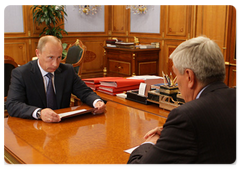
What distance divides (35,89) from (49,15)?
4862 millimetres

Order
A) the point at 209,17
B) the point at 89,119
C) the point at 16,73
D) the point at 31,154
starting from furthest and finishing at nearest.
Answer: the point at 209,17, the point at 16,73, the point at 89,119, the point at 31,154

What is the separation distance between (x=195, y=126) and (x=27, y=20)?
21.5ft

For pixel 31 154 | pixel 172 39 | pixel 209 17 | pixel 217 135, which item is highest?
pixel 209 17

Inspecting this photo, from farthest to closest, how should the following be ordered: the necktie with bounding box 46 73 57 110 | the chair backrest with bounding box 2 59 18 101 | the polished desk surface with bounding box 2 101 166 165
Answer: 1. the chair backrest with bounding box 2 59 18 101
2. the necktie with bounding box 46 73 57 110
3. the polished desk surface with bounding box 2 101 166 165

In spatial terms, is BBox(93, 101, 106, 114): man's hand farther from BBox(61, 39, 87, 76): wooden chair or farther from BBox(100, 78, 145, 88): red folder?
BBox(61, 39, 87, 76): wooden chair

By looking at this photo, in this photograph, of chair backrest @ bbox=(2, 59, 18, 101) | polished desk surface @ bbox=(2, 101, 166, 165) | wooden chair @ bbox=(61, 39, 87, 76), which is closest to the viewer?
polished desk surface @ bbox=(2, 101, 166, 165)

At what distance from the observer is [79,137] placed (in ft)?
5.63

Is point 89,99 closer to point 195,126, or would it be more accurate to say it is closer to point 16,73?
point 16,73

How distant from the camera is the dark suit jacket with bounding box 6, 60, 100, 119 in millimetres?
2184

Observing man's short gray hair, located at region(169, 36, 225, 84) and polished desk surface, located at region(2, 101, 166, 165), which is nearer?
man's short gray hair, located at region(169, 36, 225, 84)

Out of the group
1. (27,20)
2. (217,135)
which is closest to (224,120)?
(217,135)

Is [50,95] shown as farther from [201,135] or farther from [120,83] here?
A: [201,135]

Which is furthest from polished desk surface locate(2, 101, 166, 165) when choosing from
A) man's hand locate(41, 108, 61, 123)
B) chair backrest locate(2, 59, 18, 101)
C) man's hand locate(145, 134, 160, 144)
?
chair backrest locate(2, 59, 18, 101)

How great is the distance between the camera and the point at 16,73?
2338 millimetres
